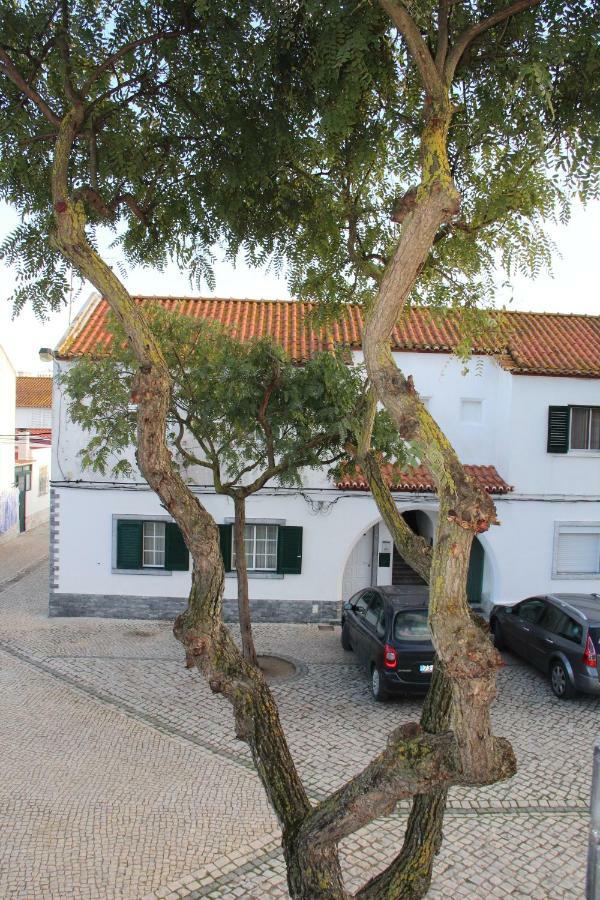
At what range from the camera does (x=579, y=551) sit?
52.9ft

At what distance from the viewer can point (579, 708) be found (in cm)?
1139

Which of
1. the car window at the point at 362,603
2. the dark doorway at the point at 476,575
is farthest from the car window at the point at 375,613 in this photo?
the dark doorway at the point at 476,575

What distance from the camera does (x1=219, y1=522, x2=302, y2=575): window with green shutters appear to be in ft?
50.9

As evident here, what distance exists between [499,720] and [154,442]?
804 centimetres

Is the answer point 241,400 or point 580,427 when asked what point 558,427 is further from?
point 241,400

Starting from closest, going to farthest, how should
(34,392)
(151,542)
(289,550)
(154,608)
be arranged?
(289,550) < (154,608) < (151,542) < (34,392)

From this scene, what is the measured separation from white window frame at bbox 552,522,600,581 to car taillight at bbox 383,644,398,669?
6.49 meters

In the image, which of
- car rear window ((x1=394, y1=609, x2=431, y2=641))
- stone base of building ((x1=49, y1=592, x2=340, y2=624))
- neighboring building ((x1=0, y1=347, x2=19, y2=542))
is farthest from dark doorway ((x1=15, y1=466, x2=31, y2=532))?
car rear window ((x1=394, y1=609, x2=431, y2=641))

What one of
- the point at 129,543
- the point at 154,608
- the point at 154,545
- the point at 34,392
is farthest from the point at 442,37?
the point at 34,392

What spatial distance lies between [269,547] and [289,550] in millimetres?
551

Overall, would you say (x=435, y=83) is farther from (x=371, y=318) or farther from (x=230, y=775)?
(x=230, y=775)

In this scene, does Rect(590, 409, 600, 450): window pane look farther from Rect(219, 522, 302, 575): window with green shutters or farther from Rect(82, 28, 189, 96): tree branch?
Rect(82, 28, 189, 96): tree branch

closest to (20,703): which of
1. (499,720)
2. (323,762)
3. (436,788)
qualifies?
(323,762)

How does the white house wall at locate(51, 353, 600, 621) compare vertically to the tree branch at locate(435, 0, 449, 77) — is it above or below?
below
